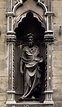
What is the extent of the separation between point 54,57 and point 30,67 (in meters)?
0.66

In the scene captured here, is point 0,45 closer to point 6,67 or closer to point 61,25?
point 6,67

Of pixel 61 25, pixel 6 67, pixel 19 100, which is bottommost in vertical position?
pixel 19 100

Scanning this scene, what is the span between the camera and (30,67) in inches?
523

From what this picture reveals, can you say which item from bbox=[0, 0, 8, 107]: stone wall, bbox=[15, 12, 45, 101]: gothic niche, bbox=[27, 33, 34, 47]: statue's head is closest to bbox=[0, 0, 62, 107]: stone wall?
bbox=[0, 0, 8, 107]: stone wall

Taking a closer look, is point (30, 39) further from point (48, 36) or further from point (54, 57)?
point (54, 57)

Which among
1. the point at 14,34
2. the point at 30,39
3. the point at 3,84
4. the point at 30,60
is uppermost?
the point at 14,34

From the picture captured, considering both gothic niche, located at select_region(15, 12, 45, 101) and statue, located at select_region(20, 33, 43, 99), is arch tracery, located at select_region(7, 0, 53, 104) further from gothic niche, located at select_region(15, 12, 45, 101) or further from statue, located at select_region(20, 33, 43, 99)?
statue, located at select_region(20, 33, 43, 99)

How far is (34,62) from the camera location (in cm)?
1333

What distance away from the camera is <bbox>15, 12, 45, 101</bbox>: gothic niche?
43.5 feet

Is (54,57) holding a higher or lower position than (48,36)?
lower

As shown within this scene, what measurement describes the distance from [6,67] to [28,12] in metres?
1.54

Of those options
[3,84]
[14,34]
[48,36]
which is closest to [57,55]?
[48,36]

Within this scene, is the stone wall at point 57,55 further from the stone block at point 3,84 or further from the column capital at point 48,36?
the stone block at point 3,84

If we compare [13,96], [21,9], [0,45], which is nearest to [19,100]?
[13,96]
